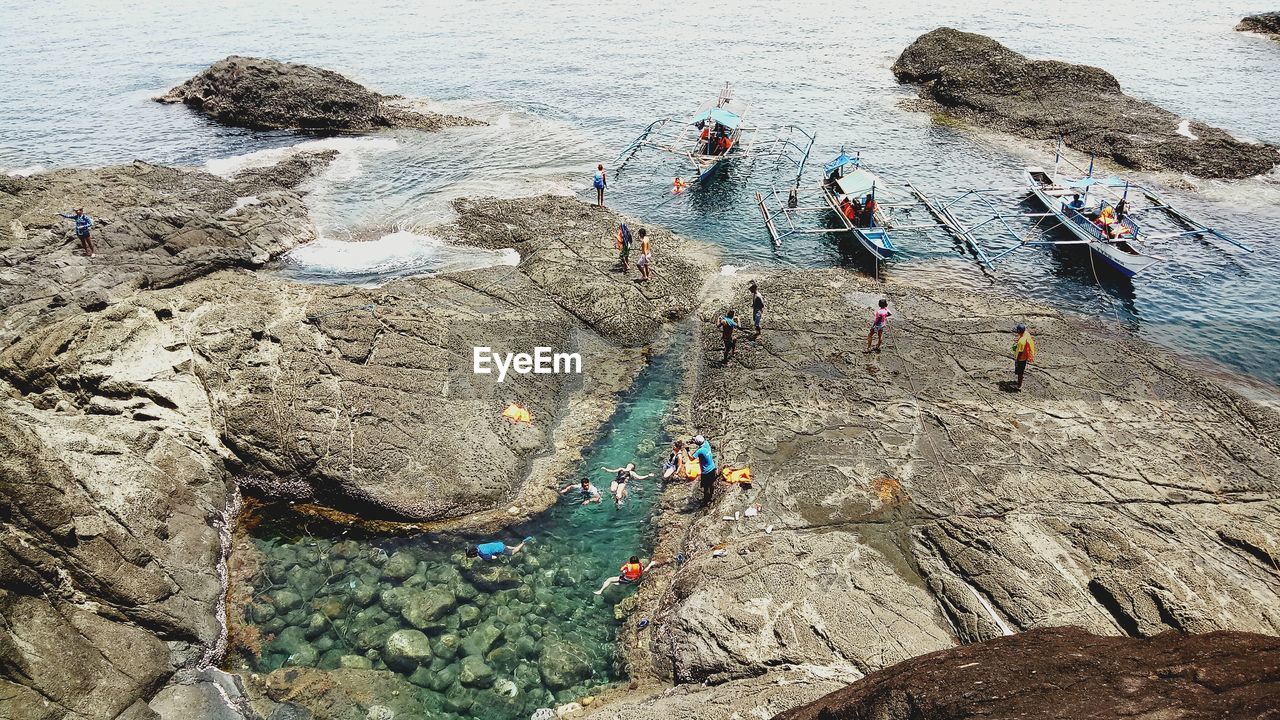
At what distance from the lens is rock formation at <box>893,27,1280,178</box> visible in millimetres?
41781

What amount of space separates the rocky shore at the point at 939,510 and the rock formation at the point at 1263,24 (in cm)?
7959

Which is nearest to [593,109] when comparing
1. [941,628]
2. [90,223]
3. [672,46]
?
[672,46]

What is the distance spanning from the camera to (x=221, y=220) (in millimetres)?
30516

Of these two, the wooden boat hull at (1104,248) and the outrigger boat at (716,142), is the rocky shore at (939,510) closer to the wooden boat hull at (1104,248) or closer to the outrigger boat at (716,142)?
the wooden boat hull at (1104,248)

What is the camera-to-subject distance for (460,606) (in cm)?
1609

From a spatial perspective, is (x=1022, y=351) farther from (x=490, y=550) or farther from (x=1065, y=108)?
(x=1065, y=108)

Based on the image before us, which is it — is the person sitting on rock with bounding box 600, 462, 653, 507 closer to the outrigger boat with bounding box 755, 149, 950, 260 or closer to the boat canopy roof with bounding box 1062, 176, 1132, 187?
the outrigger boat with bounding box 755, 149, 950, 260

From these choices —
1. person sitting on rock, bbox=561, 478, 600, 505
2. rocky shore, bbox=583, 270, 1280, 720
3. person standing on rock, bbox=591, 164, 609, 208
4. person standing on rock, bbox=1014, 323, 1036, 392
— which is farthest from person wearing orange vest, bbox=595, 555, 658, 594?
person standing on rock, bbox=591, 164, 609, 208

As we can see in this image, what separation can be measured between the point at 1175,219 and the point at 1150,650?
34656 mm

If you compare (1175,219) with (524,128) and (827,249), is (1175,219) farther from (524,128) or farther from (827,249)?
(524,128)

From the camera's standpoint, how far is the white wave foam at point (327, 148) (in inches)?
1655

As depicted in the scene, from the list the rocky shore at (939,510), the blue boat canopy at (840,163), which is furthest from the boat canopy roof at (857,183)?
the rocky shore at (939,510)

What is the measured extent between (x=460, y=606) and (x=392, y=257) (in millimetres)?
20583

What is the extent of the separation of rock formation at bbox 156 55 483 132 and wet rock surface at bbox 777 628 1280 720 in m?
49.1
